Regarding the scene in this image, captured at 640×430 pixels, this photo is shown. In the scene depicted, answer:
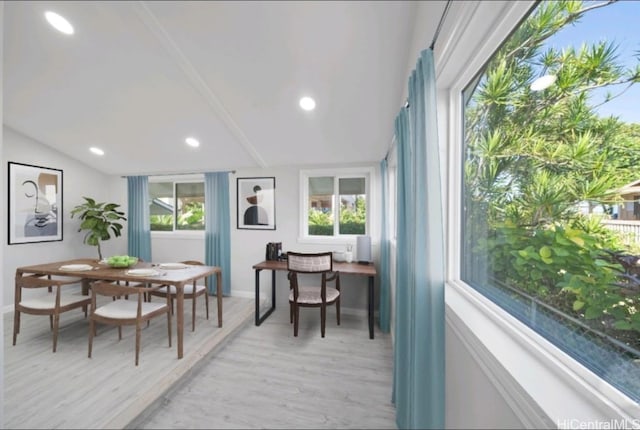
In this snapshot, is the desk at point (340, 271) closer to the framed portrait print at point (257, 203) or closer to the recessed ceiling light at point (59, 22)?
the framed portrait print at point (257, 203)

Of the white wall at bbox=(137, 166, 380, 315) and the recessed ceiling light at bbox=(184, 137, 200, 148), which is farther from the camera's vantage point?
the white wall at bbox=(137, 166, 380, 315)

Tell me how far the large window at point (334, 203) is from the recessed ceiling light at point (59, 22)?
262 cm

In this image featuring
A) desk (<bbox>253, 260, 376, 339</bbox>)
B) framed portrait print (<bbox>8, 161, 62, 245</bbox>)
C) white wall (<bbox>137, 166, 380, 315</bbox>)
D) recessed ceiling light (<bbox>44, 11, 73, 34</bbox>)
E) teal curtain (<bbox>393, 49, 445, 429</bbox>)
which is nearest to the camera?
teal curtain (<bbox>393, 49, 445, 429</bbox>)

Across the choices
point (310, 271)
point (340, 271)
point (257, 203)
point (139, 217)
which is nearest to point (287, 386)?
point (310, 271)

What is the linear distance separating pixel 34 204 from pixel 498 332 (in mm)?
5490

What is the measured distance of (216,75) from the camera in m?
2.31

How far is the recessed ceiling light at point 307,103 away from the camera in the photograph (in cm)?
245

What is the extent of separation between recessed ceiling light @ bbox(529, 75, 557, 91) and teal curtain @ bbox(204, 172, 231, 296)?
3888mm

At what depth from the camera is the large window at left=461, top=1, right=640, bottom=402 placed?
52 centimetres

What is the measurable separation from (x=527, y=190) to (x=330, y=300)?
2.30 m

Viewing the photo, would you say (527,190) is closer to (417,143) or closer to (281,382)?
(417,143)

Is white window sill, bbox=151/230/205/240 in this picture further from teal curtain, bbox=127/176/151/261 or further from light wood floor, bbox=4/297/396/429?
light wood floor, bbox=4/297/396/429

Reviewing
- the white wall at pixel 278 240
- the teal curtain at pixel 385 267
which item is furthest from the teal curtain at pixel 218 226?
the teal curtain at pixel 385 267

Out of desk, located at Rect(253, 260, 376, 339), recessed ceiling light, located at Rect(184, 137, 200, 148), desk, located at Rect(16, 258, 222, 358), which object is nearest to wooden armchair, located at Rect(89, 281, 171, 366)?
desk, located at Rect(16, 258, 222, 358)
